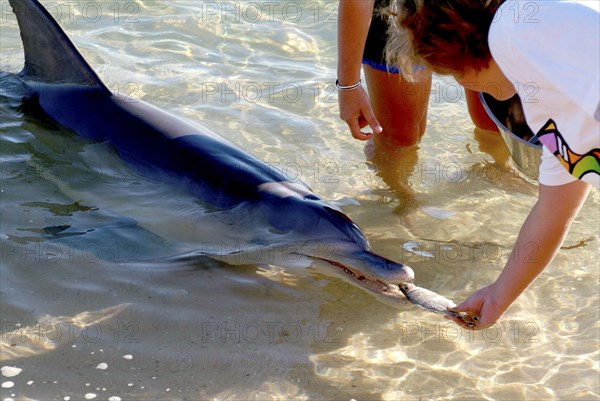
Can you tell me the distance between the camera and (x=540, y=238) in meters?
2.71

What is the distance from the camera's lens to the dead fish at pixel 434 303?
3164 mm

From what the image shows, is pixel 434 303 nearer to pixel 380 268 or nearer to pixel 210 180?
pixel 380 268

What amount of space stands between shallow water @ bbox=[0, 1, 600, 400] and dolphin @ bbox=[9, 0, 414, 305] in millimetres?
123

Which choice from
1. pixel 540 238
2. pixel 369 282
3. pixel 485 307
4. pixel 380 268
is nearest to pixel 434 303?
pixel 380 268

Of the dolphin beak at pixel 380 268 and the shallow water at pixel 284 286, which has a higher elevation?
the dolphin beak at pixel 380 268

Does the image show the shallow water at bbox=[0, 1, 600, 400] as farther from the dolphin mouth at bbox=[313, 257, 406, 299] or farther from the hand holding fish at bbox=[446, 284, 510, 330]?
the hand holding fish at bbox=[446, 284, 510, 330]

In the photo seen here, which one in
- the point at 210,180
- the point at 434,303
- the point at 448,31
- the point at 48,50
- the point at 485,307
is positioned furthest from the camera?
the point at 48,50

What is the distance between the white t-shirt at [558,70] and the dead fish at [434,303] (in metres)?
0.90

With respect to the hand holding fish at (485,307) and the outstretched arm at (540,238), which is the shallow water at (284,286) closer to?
the hand holding fish at (485,307)

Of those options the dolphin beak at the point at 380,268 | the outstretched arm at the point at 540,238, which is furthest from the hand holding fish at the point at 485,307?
the dolphin beak at the point at 380,268

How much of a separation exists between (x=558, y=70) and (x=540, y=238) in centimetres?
78

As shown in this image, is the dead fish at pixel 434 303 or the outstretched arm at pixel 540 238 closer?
the outstretched arm at pixel 540 238

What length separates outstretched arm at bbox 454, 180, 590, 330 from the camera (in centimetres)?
260

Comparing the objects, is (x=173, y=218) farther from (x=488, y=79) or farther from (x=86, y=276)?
(x=488, y=79)
